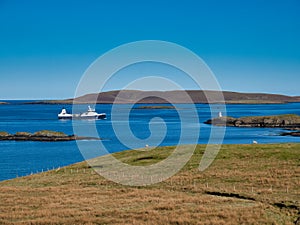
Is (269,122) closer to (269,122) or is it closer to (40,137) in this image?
(269,122)

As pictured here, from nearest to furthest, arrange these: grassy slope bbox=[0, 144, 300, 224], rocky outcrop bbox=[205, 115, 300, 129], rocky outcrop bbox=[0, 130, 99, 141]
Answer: grassy slope bbox=[0, 144, 300, 224] < rocky outcrop bbox=[0, 130, 99, 141] < rocky outcrop bbox=[205, 115, 300, 129]

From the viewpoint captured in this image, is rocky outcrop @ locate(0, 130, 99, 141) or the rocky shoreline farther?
the rocky shoreline

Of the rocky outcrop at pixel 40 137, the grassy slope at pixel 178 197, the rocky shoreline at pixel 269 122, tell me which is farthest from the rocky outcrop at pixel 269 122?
the grassy slope at pixel 178 197

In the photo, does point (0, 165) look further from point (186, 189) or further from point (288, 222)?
point (288, 222)

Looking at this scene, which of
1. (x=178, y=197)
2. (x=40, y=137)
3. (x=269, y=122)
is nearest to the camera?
(x=178, y=197)

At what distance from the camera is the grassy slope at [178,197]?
2397 centimetres

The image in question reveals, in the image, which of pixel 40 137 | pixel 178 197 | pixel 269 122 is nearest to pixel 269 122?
pixel 269 122

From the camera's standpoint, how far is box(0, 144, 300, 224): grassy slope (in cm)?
2397

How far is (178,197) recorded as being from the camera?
1177 inches

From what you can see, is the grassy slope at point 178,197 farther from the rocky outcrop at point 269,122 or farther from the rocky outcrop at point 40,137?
the rocky outcrop at point 269,122

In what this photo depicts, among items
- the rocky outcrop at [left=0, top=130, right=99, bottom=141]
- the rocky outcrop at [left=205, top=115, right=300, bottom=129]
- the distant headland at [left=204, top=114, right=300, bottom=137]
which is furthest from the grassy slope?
the rocky outcrop at [left=205, top=115, right=300, bottom=129]

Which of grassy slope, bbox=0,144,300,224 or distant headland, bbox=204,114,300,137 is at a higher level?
distant headland, bbox=204,114,300,137

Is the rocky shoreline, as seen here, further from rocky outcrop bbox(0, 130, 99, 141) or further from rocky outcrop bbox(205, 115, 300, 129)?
rocky outcrop bbox(0, 130, 99, 141)

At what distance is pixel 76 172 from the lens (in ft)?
158
